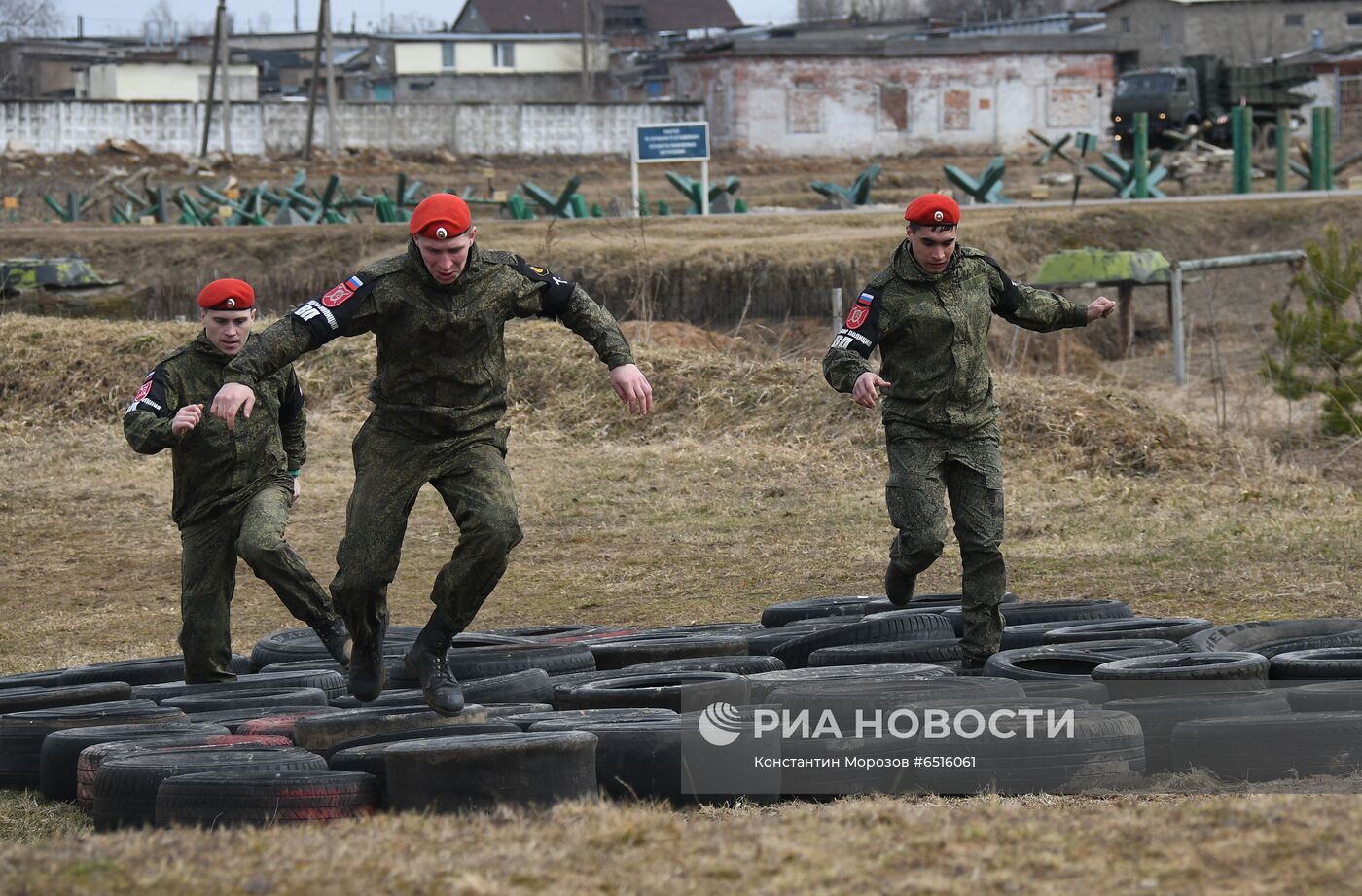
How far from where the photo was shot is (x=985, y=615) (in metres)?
8.16

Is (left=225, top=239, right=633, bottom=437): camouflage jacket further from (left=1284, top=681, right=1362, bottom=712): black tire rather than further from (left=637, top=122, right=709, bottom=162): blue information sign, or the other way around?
(left=637, top=122, right=709, bottom=162): blue information sign

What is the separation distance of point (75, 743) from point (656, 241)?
76.2ft

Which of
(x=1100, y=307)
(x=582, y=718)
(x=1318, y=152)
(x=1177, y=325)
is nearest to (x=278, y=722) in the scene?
(x=582, y=718)

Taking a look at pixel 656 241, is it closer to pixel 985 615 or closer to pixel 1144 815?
pixel 985 615

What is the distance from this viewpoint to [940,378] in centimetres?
798

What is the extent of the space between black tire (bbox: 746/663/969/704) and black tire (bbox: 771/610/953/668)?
825 mm

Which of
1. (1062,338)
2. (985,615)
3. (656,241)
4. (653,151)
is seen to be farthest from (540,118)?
(985,615)

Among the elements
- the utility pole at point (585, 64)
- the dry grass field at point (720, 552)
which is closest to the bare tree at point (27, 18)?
the utility pole at point (585, 64)

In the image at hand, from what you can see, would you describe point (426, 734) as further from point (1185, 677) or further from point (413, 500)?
point (1185, 677)

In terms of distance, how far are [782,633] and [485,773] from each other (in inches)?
142

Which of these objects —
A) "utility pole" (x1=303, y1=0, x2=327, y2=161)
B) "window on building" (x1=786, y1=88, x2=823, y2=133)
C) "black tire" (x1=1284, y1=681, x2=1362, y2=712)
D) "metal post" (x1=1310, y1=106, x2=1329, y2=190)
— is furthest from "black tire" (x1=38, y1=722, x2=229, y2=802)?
"window on building" (x1=786, y1=88, x2=823, y2=133)

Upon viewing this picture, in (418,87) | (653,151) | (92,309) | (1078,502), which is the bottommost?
(1078,502)

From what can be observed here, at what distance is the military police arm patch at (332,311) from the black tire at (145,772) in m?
1.55

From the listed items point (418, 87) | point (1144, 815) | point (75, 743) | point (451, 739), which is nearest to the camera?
point (1144, 815)
